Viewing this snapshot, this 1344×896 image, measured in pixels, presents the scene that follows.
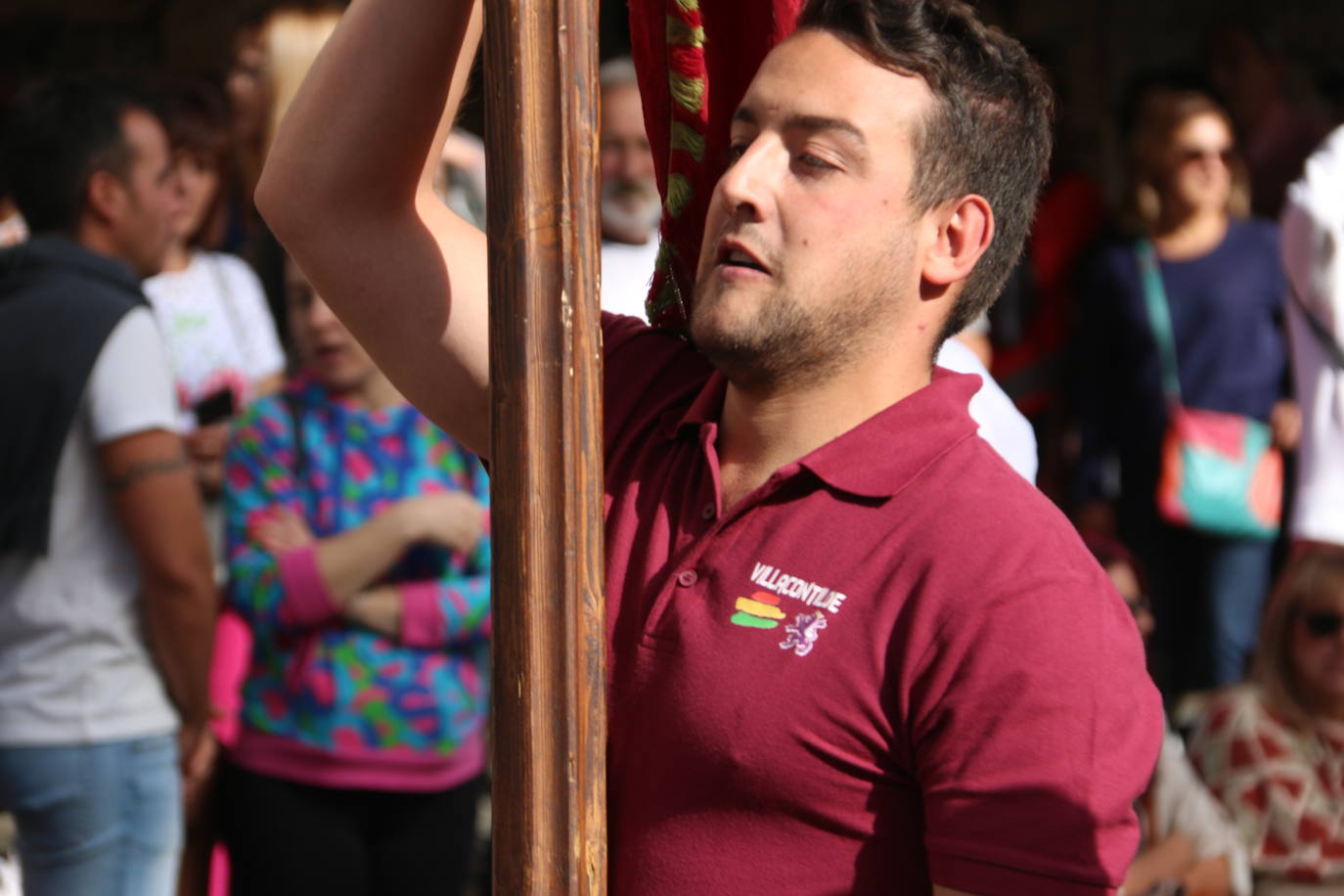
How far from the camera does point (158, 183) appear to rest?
335 cm

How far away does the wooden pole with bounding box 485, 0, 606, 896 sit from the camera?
138 cm

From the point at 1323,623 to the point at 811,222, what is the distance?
2.51 meters

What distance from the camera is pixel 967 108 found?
1.66 m

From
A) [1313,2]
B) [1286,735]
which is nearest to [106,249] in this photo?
[1286,735]

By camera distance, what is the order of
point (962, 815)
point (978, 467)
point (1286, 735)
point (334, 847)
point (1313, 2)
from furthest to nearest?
1. point (1313, 2)
2. point (1286, 735)
3. point (334, 847)
4. point (978, 467)
5. point (962, 815)

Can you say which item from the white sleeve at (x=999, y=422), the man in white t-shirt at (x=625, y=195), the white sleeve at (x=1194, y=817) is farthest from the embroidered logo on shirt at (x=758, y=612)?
the white sleeve at (x=1194, y=817)

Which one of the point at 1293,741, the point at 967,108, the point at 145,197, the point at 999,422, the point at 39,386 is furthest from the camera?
the point at 1293,741

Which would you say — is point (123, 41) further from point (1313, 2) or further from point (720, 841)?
point (720, 841)

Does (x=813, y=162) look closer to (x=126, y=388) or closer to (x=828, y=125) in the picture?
(x=828, y=125)

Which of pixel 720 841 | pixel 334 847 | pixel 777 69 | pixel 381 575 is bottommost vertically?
pixel 334 847

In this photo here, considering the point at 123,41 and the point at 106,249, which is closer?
the point at 106,249

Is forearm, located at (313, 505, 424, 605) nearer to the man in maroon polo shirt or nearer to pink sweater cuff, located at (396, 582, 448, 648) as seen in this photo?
pink sweater cuff, located at (396, 582, 448, 648)

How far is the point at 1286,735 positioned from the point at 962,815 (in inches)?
100

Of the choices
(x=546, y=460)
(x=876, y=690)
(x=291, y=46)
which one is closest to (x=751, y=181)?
(x=546, y=460)
